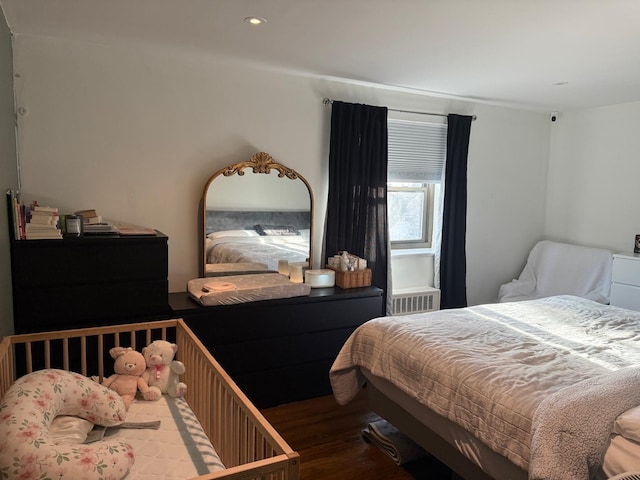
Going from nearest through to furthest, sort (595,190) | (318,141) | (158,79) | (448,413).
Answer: (448,413)
(158,79)
(318,141)
(595,190)

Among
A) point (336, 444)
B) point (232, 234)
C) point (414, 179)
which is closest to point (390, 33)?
point (232, 234)

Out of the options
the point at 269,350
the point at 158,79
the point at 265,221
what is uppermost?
the point at 158,79

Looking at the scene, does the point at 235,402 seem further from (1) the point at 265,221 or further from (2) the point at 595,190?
(2) the point at 595,190

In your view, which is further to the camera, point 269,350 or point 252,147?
point 252,147

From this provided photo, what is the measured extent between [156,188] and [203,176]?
0.33m

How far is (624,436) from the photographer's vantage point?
1.66 meters

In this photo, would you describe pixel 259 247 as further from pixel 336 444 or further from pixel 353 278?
pixel 336 444

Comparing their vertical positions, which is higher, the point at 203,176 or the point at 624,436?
the point at 203,176

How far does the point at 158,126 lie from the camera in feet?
10.2

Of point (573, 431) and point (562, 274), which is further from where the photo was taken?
point (562, 274)

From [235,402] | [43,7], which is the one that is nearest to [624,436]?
[235,402]

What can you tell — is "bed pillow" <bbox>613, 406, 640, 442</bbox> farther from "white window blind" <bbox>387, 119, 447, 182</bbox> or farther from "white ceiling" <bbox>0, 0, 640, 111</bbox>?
"white window blind" <bbox>387, 119, 447, 182</bbox>

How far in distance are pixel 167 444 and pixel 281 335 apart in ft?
4.78

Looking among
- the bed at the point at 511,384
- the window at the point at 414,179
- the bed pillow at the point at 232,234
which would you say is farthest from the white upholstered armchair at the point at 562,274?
the bed pillow at the point at 232,234
